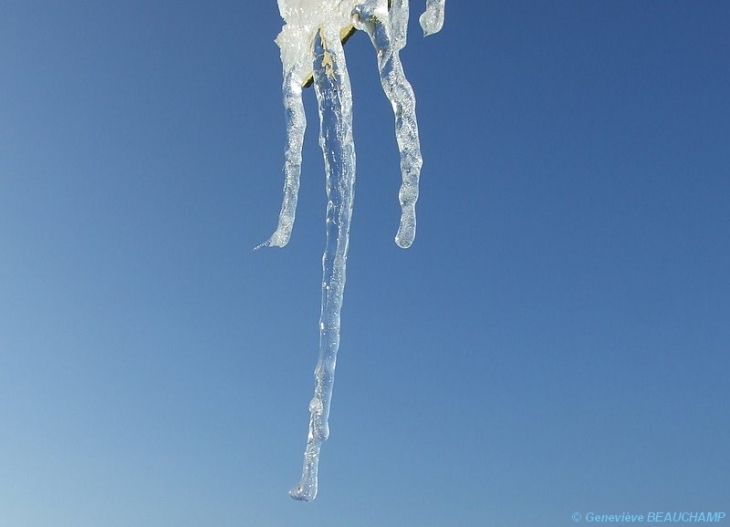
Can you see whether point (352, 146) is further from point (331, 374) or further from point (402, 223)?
point (331, 374)

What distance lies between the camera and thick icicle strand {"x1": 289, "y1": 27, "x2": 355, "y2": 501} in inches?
164

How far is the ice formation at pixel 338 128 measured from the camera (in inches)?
163

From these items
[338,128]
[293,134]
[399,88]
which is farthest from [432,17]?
[293,134]

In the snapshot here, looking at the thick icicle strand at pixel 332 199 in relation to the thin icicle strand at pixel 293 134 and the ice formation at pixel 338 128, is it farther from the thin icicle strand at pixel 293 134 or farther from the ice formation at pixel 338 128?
the thin icicle strand at pixel 293 134

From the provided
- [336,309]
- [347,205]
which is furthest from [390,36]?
[336,309]

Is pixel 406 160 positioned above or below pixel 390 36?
below

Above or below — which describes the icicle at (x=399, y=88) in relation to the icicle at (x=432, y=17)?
below

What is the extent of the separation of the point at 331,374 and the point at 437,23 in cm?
212

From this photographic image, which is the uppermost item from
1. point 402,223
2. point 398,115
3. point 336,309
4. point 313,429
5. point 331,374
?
point 398,115

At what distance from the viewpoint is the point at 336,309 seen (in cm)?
425

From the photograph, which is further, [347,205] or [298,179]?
[298,179]

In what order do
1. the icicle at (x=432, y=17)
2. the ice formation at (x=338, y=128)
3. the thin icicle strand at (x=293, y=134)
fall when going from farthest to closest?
1. the thin icicle strand at (x=293, y=134)
2. the icicle at (x=432, y=17)
3. the ice formation at (x=338, y=128)

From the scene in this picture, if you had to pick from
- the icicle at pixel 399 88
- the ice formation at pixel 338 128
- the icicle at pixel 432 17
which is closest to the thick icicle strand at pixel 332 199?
the ice formation at pixel 338 128

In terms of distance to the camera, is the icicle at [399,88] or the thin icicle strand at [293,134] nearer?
the icicle at [399,88]
